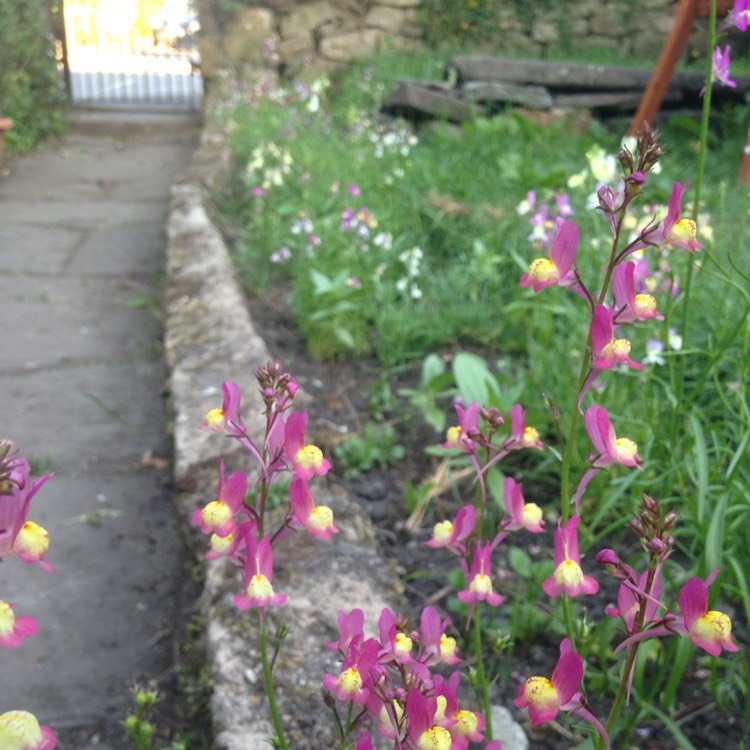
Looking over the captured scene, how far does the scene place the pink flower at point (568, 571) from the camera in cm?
82

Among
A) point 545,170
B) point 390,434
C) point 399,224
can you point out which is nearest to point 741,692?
point 390,434

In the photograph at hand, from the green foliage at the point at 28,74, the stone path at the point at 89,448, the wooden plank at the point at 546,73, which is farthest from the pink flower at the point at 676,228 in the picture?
the green foliage at the point at 28,74

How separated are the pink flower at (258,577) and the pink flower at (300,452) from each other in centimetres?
9

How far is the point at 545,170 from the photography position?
4270mm

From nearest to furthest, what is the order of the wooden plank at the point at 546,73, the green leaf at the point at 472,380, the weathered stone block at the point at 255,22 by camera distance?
the green leaf at the point at 472,380, the wooden plank at the point at 546,73, the weathered stone block at the point at 255,22

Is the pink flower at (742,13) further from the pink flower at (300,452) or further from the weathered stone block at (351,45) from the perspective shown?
the weathered stone block at (351,45)

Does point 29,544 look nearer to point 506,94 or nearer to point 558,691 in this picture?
point 558,691

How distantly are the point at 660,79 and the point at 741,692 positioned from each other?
11.3ft

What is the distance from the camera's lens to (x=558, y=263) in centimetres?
83

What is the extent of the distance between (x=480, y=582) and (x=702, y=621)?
316mm

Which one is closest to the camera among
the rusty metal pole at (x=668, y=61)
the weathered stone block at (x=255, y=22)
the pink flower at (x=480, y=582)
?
the pink flower at (x=480, y=582)

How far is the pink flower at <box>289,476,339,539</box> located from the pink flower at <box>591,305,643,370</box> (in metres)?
0.31

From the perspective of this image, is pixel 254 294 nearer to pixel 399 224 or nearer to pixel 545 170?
pixel 399 224

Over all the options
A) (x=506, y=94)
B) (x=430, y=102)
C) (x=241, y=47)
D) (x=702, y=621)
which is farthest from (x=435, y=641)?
(x=241, y=47)
